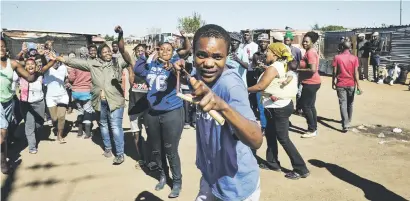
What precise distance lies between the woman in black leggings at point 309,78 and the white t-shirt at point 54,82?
4.77 metres

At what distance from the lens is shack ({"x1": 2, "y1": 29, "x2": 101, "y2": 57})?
Answer: 49.3 feet

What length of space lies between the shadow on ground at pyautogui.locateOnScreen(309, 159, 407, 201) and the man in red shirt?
211 centimetres

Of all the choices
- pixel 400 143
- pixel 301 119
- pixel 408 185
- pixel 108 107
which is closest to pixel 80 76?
pixel 108 107

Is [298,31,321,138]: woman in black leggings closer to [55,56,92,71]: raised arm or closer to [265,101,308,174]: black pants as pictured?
[265,101,308,174]: black pants

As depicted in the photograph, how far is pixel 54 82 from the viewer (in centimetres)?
645

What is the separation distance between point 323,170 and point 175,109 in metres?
2.51

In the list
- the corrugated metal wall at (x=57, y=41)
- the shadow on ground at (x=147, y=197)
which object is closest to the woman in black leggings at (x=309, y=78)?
the shadow on ground at (x=147, y=197)

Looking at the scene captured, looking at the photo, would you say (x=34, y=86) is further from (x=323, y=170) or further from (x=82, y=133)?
(x=323, y=170)

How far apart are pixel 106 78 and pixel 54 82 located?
1.86 meters

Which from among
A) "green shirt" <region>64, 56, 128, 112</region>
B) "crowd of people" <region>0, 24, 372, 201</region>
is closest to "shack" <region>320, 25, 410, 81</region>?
"crowd of people" <region>0, 24, 372, 201</region>

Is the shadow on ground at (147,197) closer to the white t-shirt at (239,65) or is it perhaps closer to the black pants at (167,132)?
the black pants at (167,132)

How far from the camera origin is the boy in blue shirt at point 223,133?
1884mm

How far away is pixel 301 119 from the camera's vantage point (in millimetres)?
8047

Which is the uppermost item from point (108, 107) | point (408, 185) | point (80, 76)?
point (80, 76)
